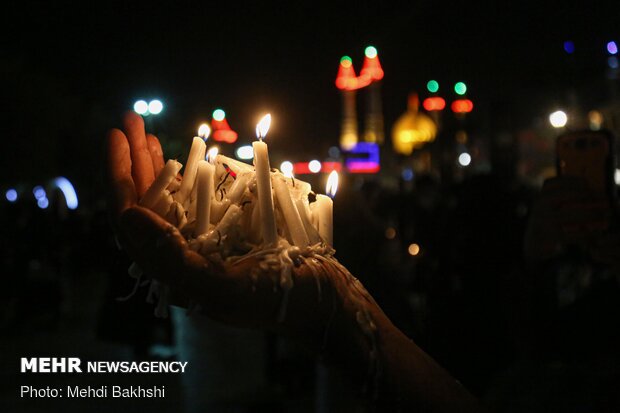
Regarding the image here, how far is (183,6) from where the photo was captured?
14.7ft

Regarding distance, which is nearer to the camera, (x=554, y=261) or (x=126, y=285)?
(x=126, y=285)

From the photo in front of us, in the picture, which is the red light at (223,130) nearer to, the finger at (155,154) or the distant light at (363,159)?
the distant light at (363,159)

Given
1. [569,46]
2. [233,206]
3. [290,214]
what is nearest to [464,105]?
[569,46]

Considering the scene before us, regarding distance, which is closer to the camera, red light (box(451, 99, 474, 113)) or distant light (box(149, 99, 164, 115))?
distant light (box(149, 99, 164, 115))

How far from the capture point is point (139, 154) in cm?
157

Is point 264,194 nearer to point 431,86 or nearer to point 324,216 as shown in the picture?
point 324,216

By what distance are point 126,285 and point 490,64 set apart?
9.53 feet

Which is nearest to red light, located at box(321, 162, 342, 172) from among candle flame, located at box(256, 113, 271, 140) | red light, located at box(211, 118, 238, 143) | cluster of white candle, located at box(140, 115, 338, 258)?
candle flame, located at box(256, 113, 271, 140)

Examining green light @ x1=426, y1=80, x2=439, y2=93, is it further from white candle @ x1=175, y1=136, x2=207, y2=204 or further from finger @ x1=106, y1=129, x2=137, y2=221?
finger @ x1=106, y1=129, x2=137, y2=221

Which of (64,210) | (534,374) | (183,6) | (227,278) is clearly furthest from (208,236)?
(64,210)

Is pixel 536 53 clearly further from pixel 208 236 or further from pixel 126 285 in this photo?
pixel 208 236

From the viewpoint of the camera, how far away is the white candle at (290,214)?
1613mm

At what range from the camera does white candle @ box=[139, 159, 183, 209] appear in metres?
1.46

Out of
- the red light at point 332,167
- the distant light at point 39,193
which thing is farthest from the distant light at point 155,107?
the distant light at point 39,193
